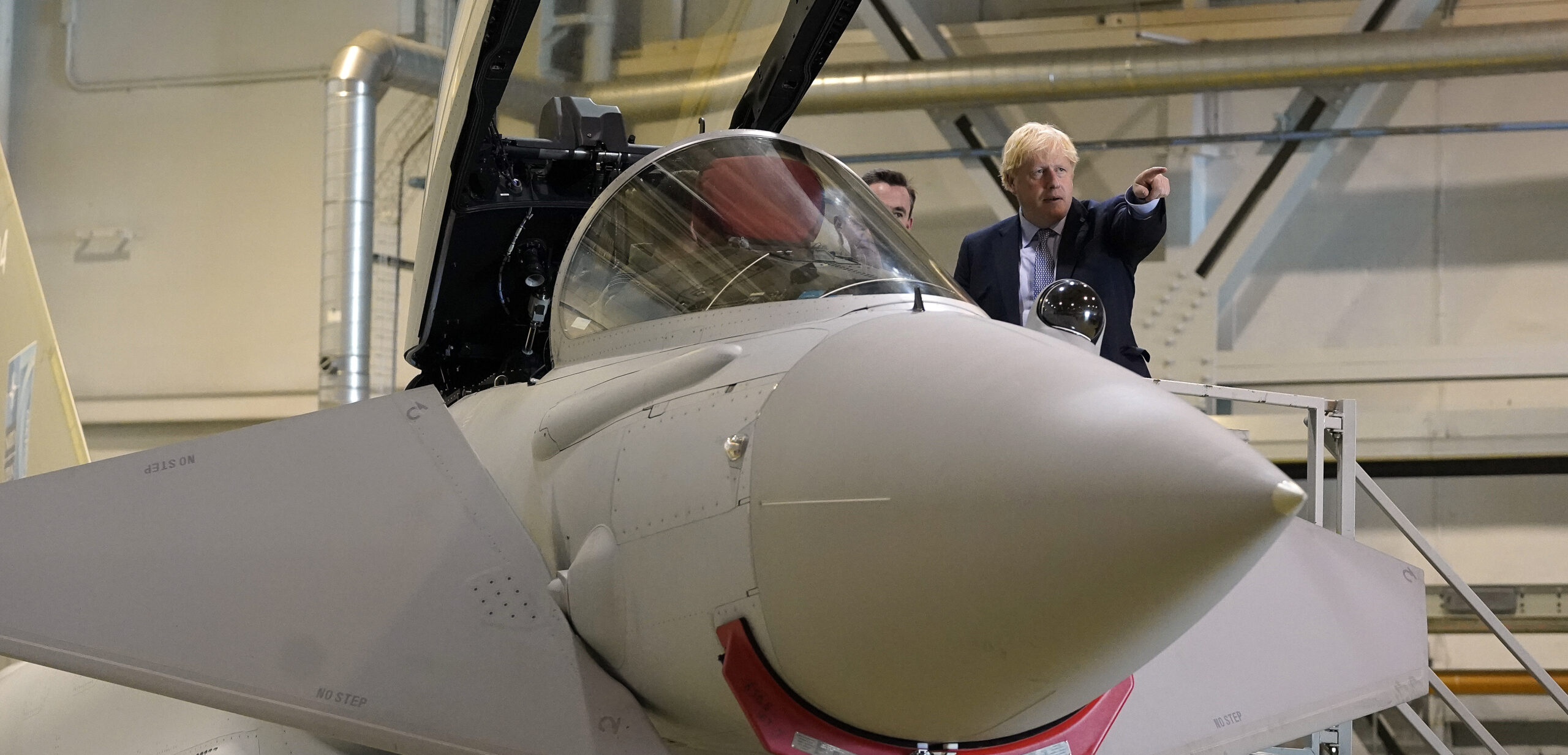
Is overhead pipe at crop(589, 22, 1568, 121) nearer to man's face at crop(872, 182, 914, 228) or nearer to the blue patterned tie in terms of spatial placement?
man's face at crop(872, 182, 914, 228)

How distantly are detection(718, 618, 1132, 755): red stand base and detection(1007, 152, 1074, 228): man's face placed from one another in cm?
236

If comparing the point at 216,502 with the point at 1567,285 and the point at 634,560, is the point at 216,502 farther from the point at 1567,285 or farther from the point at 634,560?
the point at 1567,285

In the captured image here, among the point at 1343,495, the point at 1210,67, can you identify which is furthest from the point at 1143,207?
the point at 1210,67

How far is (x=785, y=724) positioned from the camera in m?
1.84

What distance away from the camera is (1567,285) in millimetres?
8617

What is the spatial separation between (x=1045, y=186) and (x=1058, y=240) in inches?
10.6

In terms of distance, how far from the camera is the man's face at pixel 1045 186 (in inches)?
153

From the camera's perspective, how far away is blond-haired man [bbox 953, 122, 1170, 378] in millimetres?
3857

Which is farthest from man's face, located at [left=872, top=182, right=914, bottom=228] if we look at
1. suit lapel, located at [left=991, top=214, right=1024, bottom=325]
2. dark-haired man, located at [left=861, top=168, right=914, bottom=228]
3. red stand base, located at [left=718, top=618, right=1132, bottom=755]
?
red stand base, located at [left=718, top=618, right=1132, bottom=755]

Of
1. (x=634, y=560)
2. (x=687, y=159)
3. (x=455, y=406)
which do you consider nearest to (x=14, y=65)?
(x=455, y=406)

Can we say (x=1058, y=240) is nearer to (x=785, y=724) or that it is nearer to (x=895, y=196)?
(x=895, y=196)

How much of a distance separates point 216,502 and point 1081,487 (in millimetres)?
1531

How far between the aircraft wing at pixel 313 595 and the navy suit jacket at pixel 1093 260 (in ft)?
7.06

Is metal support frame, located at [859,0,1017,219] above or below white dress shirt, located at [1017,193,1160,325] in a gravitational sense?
above
